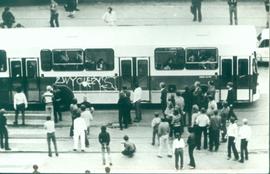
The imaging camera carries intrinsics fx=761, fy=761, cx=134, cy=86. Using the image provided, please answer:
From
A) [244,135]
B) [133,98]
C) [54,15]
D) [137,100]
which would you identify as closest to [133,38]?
[133,98]

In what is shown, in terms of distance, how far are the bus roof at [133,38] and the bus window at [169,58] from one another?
0.26m

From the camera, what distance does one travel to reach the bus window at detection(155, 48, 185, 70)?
32125mm

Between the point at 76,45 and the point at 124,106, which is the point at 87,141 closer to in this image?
the point at 124,106

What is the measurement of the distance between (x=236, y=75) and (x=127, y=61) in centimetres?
464

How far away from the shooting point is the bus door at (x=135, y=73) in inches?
1268

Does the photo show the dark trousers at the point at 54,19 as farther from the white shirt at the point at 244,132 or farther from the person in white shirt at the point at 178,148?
the white shirt at the point at 244,132

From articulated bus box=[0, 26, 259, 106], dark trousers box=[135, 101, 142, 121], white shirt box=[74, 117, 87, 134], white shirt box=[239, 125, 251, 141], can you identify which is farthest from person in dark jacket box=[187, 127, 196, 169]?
articulated bus box=[0, 26, 259, 106]

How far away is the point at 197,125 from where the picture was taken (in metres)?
26.6

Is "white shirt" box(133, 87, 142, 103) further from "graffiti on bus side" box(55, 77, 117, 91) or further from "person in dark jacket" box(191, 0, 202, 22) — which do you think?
"person in dark jacket" box(191, 0, 202, 22)

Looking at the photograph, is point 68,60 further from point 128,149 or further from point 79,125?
point 128,149

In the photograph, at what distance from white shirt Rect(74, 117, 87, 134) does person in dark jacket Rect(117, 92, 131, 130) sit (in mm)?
2868

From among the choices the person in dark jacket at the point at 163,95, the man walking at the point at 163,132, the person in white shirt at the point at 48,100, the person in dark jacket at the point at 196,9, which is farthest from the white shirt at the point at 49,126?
the person in dark jacket at the point at 196,9

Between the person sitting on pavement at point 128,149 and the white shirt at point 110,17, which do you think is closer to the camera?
the person sitting on pavement at point 128,149

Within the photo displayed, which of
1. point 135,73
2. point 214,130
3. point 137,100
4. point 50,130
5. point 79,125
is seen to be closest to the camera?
point 50,130
